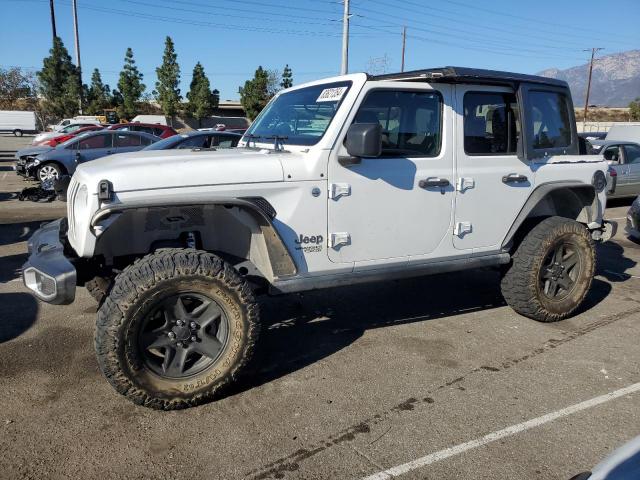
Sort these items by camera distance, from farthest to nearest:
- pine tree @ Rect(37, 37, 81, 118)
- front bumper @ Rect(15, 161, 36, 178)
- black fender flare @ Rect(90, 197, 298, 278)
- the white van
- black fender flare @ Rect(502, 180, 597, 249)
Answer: the white van
pine tree @ Rect(37, 37, 81, 118)
front bumper @ Rect(15, 161, 36, 178)
black fender flare @ Rect(502, 180, 597, 249)
black fender flare @ Rect(90, 197, 298, 278)

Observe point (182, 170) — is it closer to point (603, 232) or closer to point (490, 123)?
point (490, 123)

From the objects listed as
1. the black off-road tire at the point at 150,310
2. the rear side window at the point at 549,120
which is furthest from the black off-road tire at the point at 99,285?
the rear side window at the point at 549,120

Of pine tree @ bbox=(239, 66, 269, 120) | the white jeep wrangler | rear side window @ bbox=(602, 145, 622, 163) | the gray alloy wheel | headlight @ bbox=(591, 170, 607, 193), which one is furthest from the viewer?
pine tree @ bbox=(239, 66, 269, 120)

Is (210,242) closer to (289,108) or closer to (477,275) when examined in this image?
(289,108)

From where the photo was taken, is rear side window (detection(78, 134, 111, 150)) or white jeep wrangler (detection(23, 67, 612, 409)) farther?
rear side window (detection(78, 134, 111, 150))

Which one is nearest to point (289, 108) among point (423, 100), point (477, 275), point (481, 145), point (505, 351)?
point (423, 100)

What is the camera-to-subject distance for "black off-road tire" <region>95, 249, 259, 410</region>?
122 inches

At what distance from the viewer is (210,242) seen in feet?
12.9

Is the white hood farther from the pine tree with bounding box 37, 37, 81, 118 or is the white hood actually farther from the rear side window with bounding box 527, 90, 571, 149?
the pine tree with bounding box 37, 37, 81, 118

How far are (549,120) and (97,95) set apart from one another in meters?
58.6

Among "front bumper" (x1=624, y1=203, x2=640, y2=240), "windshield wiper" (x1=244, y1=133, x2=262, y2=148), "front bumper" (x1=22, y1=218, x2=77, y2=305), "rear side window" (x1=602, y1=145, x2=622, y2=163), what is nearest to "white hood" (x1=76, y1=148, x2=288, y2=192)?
"front bumper" (x1=22, y1=218, x2=77, y2=305)

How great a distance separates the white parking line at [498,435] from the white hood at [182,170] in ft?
6.27

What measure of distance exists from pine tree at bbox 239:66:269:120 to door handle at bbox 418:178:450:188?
50.3 meters

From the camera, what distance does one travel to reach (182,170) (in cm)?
326
